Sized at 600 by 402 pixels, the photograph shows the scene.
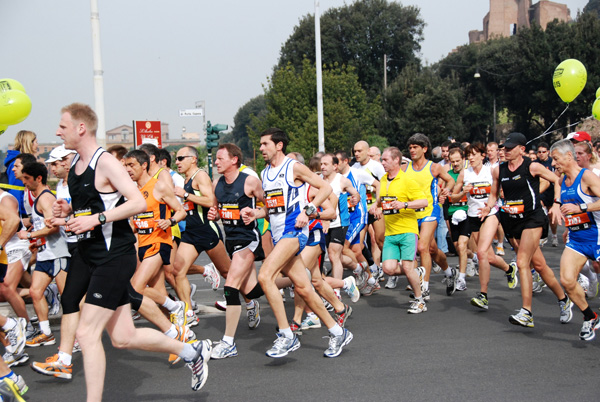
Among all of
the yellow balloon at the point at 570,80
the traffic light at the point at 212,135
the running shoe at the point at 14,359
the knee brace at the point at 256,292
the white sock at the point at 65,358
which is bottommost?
the running shoe at the point at 14,359

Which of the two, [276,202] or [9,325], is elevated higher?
[276,202]

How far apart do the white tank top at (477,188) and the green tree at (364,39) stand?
4898cm

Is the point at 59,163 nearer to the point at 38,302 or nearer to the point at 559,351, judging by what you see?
the point at 38,302

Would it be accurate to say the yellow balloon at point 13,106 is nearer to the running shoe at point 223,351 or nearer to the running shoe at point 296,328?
the running shoe at point 223,351

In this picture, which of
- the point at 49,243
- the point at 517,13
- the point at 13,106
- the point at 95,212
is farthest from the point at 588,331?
the point at 517,13

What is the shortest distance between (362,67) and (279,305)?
5512 cm

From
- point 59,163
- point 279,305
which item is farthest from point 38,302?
point 279,305

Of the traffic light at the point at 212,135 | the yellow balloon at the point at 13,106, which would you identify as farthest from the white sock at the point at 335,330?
the traffic light at the point at 212,135

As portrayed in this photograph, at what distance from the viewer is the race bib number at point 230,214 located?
6637 mm

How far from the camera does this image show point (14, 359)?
629 cm

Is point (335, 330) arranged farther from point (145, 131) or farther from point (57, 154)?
point (145, 131)

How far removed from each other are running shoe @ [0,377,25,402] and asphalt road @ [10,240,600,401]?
755mm

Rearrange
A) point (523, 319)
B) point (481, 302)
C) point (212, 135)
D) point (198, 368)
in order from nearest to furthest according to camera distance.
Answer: point (198, 368), point (523, 319), point (481, 302), point (212, 135)

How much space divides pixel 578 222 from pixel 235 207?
3.53 m
